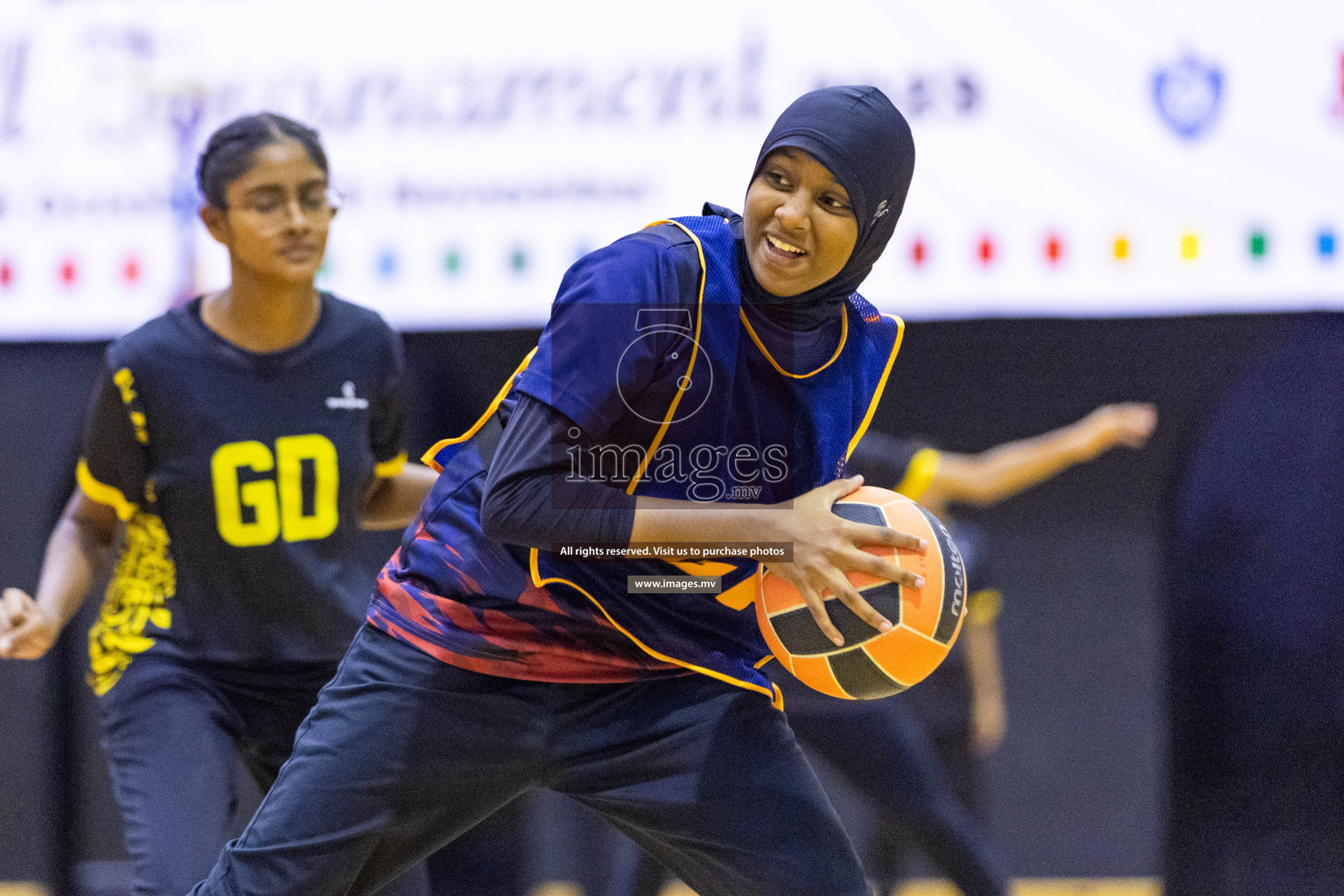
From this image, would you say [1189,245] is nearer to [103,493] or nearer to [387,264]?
[387,264]

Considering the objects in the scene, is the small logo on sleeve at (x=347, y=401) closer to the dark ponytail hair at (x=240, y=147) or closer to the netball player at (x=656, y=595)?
the dark ponytail hair at (x=240, y=147)

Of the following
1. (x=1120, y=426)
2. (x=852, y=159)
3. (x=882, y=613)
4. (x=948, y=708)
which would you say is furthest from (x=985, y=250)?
(x=882, y=613)

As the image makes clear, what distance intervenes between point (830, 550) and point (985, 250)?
2.51 m

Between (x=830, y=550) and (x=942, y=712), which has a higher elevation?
(x=830, y=550)

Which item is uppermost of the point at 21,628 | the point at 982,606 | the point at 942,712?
the point at 21,628

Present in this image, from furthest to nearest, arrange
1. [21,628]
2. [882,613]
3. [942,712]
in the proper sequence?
[942,712], [21,628], [882,613]

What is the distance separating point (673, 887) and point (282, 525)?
2.48 metres

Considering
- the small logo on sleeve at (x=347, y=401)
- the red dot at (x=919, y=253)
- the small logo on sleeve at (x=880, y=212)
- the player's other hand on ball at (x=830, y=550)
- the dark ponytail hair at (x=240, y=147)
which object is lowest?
the player's other hand on ball at (x=830, y=550)

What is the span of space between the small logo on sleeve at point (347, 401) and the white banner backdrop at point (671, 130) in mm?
1139

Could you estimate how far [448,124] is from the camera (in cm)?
424

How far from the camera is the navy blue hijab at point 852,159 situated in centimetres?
207

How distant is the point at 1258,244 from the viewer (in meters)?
4.24

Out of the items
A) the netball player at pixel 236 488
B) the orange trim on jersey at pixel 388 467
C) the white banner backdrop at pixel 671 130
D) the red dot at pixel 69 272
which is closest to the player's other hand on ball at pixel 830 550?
the netball player at pixel 236 488

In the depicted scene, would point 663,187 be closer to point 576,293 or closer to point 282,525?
point 282,525
